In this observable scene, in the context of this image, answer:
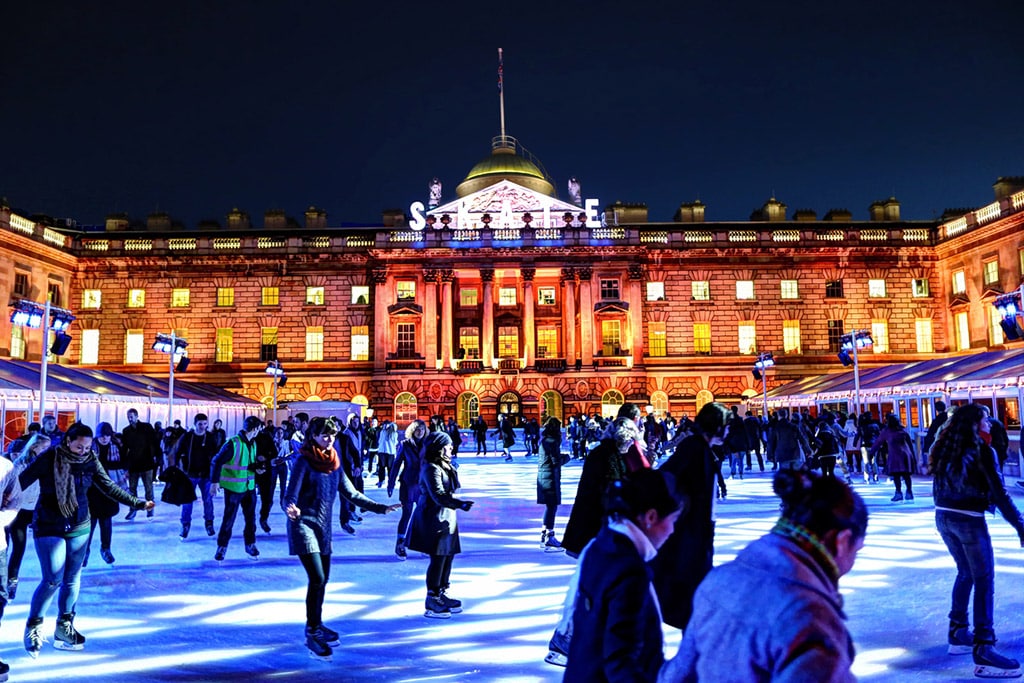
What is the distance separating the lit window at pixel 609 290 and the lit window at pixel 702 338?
572 cm

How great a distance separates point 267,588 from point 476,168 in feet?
189

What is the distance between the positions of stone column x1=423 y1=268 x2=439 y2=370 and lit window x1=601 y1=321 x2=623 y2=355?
11.0 metres

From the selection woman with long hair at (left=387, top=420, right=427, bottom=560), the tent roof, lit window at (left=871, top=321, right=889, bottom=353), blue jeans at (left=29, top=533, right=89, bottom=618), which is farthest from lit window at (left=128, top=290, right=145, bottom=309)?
blue jeans at (left=29, top=533, right=89, bottom=618)

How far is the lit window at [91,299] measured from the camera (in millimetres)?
52094

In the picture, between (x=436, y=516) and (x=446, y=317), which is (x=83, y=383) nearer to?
(x=436, y=516)

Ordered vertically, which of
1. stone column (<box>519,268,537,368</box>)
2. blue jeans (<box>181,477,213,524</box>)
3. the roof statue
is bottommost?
blue jeans (<box>181,477,213,524</box>)

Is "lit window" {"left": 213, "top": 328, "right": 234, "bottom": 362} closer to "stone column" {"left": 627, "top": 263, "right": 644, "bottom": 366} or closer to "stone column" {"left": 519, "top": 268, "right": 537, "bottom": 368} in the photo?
"stone column" {"left": 519, "top": 268, "right": 537, "bottom": 368}

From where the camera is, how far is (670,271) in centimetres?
5272

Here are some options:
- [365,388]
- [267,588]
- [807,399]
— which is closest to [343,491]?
[267,588]

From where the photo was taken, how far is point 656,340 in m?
52.1

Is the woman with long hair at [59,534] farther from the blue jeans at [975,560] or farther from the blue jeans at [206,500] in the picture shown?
the blue jeans at [975,560]

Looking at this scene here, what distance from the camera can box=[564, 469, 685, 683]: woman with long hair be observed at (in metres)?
2.91

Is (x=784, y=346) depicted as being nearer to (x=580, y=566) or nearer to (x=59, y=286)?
(x=59, y=286)

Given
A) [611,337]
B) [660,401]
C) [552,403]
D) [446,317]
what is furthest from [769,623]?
[611,337]
